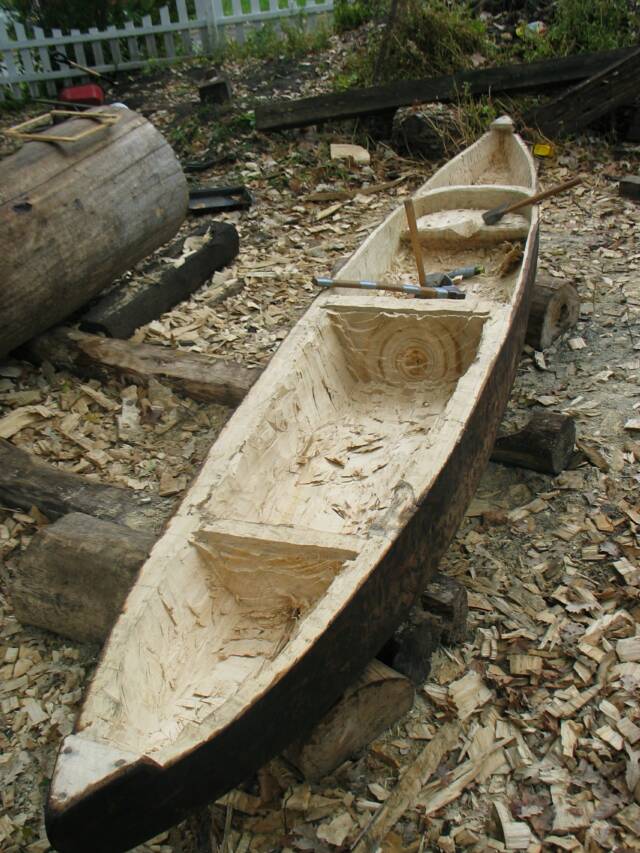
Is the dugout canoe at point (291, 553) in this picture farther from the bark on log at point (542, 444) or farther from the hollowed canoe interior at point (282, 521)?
the bark on log at point (542, 444)

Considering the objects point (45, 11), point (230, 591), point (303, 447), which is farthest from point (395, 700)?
point (45, 11)

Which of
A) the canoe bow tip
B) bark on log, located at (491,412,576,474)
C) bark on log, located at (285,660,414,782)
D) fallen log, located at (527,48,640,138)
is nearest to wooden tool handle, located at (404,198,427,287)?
bark on log, located at (491,412,576,474)

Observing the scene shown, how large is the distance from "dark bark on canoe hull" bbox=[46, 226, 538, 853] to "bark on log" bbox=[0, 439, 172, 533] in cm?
128

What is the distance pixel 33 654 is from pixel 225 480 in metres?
1.14

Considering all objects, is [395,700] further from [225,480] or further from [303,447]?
[303,447]

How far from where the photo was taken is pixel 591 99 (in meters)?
7.59

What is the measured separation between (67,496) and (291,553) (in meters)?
1.51

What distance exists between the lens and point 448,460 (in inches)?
118

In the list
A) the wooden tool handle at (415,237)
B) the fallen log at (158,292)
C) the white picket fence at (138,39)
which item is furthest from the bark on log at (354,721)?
the white picket fence at (138,39)

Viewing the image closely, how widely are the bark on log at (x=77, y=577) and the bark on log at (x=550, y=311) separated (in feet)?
9.21

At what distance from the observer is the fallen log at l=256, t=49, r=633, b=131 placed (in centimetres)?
776

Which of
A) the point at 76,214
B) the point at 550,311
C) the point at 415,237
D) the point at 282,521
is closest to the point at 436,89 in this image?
the point at 550,311

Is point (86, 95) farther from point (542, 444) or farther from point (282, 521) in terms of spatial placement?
point (282, 521)

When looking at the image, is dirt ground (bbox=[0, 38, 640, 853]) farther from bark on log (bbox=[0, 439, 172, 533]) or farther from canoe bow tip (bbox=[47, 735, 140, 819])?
canoe bow tip (bbox=[47, 735, 140, 819])
